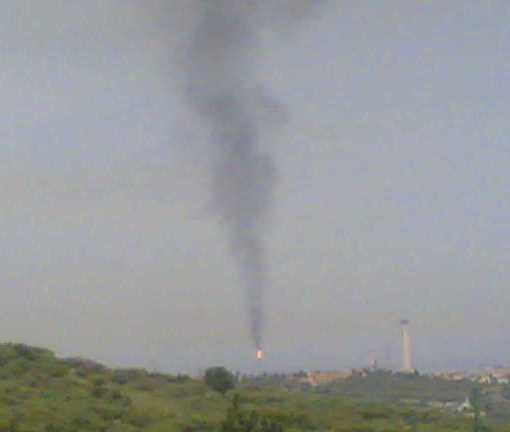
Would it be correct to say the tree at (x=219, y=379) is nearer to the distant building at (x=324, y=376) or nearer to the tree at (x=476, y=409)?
the tree at (x=476, y=409)

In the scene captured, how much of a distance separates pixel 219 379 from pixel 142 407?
509 inches

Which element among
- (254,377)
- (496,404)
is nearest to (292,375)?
(254,377)

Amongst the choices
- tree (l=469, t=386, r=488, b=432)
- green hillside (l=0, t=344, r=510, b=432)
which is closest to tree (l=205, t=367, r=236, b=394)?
green hillside (l=0, t=344, r=510, b=432)

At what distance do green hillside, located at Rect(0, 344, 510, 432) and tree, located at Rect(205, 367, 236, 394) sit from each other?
27.9 inches

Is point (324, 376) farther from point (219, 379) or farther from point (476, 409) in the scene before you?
Result: point (476, 409)

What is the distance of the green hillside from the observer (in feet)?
130

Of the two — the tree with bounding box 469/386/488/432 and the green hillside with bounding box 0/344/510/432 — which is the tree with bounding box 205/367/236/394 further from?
the tree with bounding box 469/386/488/432

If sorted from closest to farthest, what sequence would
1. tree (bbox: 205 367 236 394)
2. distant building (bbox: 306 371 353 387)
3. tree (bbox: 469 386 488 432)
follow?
tree (bbox: 469 386 488 432) < tree (bbox: 205 367 236 394) < distant building (bbox: 306 371 353 387)

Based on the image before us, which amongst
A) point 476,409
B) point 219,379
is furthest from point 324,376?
point 476,409

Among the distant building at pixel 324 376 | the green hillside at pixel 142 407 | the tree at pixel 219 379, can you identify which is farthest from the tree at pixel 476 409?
the distant building at pixel 324 376

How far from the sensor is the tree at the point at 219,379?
57750mm

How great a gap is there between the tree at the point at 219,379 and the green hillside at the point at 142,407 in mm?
709

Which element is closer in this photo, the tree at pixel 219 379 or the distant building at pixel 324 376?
the tree at pixel 219 379

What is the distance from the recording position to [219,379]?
58.4 metres
